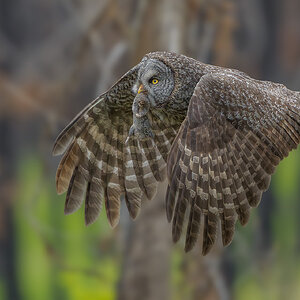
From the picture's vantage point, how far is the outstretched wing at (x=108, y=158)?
3.69m

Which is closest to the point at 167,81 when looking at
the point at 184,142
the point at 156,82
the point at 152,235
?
the point at 156,82

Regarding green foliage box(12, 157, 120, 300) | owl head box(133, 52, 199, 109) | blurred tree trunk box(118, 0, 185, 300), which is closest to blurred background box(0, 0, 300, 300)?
green foliage box(12, 157, 120, 300)

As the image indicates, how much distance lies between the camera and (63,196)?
255 inches

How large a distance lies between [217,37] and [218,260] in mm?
1830

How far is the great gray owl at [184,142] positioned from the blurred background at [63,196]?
2367 millimetres

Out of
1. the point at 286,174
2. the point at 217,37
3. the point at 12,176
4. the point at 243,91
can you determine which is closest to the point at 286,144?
the point at 243,91

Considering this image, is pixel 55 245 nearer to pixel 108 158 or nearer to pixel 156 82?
pixel 108 158

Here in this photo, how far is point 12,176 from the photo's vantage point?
21.9ft

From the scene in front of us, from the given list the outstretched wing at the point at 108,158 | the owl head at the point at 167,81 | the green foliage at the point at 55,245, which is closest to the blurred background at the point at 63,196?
the green foliage at the point at 55,245

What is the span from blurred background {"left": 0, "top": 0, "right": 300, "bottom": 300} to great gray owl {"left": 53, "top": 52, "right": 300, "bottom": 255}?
7.77 ft

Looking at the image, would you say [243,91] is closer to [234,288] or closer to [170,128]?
[170,128]

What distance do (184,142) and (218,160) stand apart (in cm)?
15

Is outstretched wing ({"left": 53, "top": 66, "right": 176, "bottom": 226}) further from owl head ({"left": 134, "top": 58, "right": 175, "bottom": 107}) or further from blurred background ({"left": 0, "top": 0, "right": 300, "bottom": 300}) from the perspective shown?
blurred background ({"left": 0, "top": 0, "right": 300, "bottom": 300})

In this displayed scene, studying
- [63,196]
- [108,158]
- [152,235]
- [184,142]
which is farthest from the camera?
[63,196]
